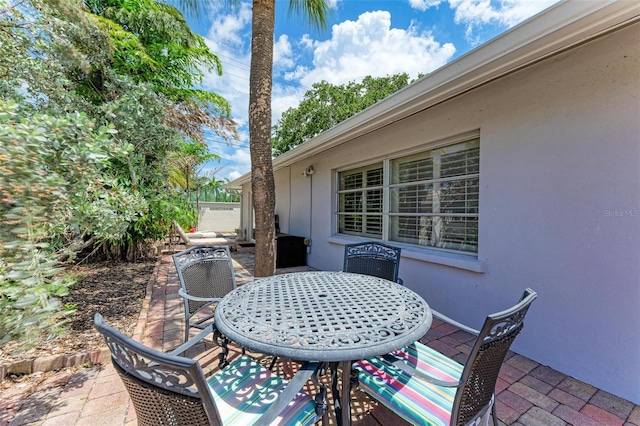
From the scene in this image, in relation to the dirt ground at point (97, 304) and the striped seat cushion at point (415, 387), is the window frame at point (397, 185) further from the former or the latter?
the dirt ground at point (97, 304)

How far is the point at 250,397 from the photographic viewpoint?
4.89 ft

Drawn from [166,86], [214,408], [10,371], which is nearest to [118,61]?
[166,86]

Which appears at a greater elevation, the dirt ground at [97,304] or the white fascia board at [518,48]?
the white fascia board at [518,48]

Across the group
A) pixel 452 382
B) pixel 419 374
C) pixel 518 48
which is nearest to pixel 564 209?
pixel 518 48

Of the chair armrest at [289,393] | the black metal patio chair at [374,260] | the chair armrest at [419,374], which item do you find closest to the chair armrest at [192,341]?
the chair armrest at [289,393]

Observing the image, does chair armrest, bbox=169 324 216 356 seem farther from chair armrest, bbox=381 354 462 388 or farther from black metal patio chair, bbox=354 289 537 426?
chair armrest, bbox=381 354 462 388

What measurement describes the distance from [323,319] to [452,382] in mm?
750

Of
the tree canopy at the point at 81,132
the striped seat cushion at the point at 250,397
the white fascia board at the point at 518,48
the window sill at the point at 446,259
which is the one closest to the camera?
the striped seat cushion at the point at 250,397

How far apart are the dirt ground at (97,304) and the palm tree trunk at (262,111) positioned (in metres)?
1.90

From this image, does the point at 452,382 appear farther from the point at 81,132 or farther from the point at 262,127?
the point at 262,127

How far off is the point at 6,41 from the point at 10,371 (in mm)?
3414

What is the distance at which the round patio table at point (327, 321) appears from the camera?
4.46ft

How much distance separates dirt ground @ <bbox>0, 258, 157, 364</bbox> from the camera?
2.65 meters

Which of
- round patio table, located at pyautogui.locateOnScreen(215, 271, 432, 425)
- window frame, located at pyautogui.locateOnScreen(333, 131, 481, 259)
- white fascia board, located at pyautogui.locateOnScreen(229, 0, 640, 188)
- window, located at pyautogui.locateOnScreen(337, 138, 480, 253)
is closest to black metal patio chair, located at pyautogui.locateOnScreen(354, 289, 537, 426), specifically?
round patio table, located at pyautogui.locateOnScreen(215, 271, 432, 425)
